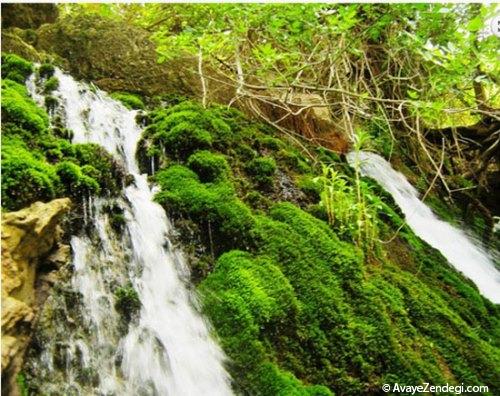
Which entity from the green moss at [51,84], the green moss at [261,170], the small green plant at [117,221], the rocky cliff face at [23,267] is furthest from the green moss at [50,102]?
the rocky cliff face at [23,267]

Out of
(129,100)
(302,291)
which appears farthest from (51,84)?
(302,291)

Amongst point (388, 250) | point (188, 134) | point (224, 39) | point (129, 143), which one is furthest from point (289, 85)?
point (388, 250)

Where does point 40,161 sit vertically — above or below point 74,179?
above

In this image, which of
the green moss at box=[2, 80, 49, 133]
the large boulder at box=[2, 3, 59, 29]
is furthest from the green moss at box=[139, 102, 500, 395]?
the large boulder at box=[2, 3, 59, 29]

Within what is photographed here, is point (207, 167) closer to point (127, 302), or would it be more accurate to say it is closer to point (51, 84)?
point (127, 302)

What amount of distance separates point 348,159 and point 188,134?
261 centimetres

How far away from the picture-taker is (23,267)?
2.14 metres

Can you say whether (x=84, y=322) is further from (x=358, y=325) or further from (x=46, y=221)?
(x=358, y=325)

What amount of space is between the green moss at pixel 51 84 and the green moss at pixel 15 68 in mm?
179

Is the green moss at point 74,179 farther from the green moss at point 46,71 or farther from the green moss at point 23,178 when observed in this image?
the green moss at point 46,71

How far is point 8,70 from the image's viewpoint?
163 inches

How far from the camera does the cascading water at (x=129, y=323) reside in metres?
2.48

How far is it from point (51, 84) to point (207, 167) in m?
1.66

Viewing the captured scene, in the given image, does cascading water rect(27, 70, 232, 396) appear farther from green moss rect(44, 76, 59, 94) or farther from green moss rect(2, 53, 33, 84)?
green moss rect(2, 53, 33, 84)
